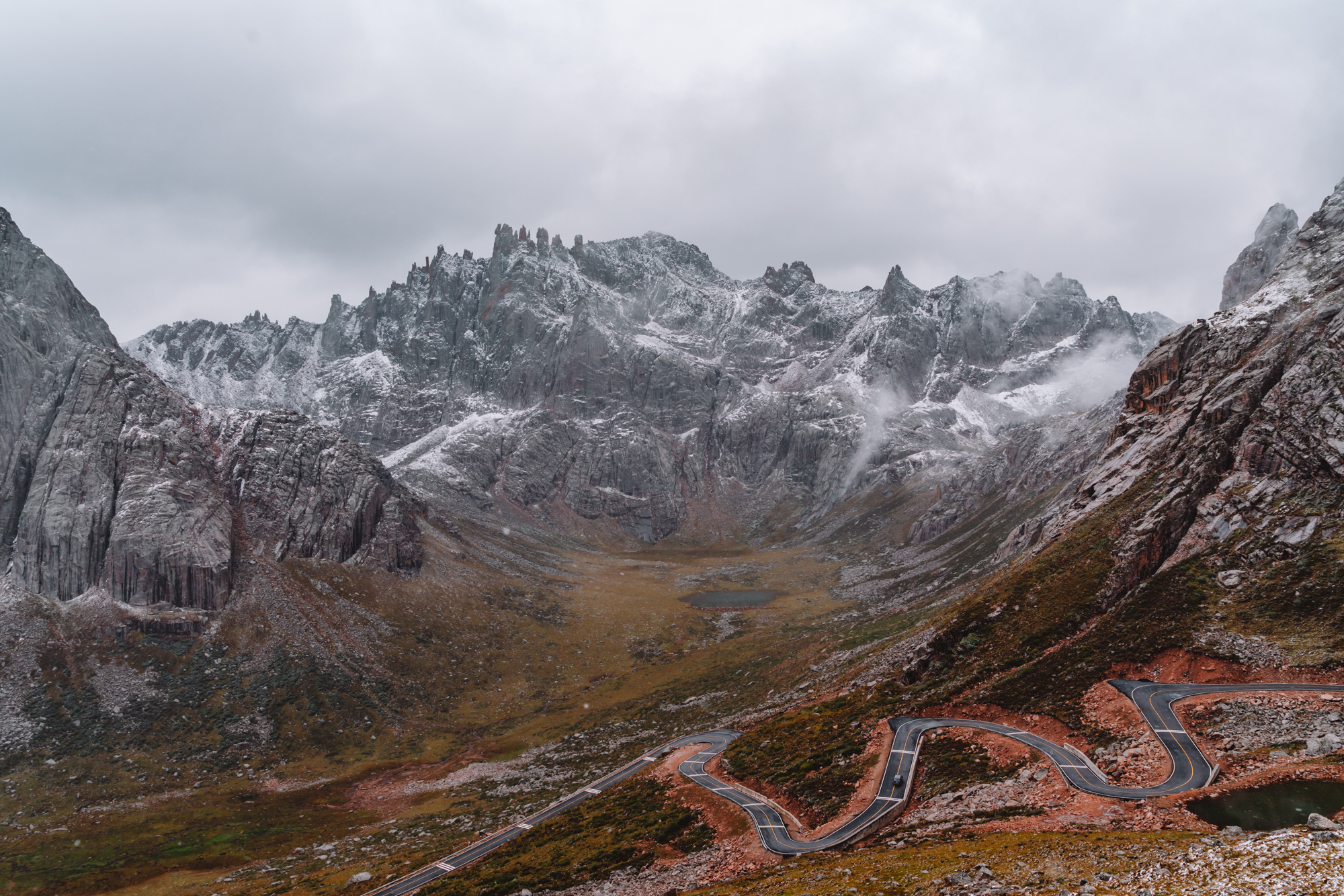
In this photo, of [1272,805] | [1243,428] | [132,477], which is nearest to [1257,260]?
[1243,428]

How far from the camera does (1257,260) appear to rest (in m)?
180

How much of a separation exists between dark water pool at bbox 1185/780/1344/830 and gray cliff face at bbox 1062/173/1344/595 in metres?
30.5

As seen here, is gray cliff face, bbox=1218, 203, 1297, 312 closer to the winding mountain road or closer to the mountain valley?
the mountain valley

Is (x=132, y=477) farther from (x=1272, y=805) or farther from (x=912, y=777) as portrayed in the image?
(x=1272, y=805)

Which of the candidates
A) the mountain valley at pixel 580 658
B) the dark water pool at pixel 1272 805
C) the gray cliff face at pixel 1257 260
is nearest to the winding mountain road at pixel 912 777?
the mountain valley at pixel 580 658

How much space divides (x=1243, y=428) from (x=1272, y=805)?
50655 millimetres

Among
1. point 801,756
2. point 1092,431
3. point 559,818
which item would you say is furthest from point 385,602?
point 1092,431

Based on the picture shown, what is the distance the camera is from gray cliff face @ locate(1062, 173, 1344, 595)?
60.5 meters

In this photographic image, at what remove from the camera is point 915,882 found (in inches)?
1266

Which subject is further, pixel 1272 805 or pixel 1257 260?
pixel 1257 260

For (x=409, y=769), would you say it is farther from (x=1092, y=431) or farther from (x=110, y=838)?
(x=1092, y=431)

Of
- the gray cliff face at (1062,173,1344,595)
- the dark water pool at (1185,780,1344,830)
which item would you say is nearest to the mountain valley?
the gray cliff face at (1062,173,1344,595)

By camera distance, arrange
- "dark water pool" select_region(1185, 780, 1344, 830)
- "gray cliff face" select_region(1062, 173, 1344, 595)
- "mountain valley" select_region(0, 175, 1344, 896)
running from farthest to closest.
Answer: "gray cliff face" select_region(1062, 173, 1344, 595), "mountain valley" select_region(0, 175, 1344, 896), "dark water pool" select_region(1185, 780, 1344, 830)

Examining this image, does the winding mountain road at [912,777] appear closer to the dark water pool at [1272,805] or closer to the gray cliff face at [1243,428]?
the dark water pool at [1272,805]
